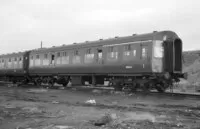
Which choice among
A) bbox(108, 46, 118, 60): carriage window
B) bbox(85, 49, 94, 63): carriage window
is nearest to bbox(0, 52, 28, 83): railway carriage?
bbox(85, 49, 94, 63): carriage window

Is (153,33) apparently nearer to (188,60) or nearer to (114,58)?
(114,58)

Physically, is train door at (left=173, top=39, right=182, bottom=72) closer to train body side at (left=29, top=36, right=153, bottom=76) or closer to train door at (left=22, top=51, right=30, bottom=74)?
train body side at (left=29, top=36, right=153, bottom=76)

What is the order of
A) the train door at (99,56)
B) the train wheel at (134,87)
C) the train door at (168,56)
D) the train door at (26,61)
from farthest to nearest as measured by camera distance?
the train door at (26,61), the train door at (99,56), the train wheel at (134,87), the train door at (168,56)

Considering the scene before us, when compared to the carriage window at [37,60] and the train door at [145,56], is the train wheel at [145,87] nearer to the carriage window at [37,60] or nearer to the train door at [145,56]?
the train door at [145,56]

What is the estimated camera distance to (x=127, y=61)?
17234 mm

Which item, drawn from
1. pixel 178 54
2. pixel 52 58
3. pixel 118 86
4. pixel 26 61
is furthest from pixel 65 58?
pixel 178 54

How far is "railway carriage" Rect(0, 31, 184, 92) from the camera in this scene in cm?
1596

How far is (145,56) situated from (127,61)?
147cm

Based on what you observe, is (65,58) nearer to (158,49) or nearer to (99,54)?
(99,54)

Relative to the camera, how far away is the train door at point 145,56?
627 inches

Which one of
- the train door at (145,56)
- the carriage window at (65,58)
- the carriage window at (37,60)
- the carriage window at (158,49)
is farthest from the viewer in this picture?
the carriage window at (37,60)

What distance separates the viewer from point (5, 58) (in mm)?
33938

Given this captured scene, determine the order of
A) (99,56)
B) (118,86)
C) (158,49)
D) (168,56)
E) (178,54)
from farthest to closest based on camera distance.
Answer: (99,56) → (118,86) → (178,54) → (168,56) → (158,49)

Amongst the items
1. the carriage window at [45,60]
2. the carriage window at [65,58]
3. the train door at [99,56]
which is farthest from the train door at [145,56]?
the carriage window at [45,60]
